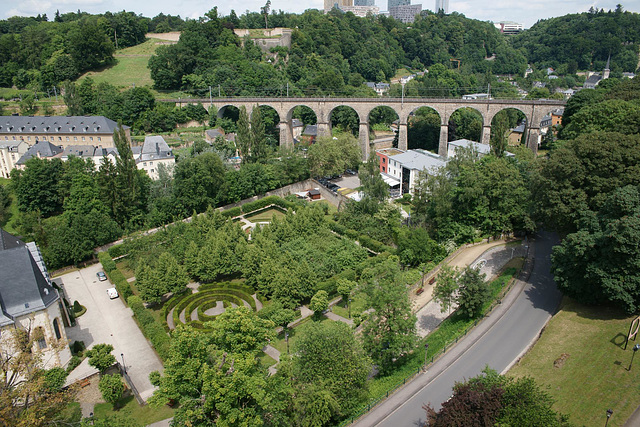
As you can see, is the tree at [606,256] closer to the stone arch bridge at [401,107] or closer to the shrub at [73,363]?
the shrub at [73,363]

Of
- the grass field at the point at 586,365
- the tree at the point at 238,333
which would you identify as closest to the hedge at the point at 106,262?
the tree at the point at 238,333

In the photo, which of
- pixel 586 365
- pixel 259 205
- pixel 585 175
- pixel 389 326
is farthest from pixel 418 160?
pixel 586 365

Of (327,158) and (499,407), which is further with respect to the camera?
(327,158)

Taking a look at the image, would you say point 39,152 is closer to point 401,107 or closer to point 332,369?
point 401,107

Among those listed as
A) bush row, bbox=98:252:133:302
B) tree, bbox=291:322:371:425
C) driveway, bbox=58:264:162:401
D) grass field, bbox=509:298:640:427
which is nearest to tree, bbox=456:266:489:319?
grass field, bbox=509:298:640:427

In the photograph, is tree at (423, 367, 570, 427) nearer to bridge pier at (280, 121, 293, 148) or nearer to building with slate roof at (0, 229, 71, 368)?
building with slate roof at (0, 229, 71, 368)

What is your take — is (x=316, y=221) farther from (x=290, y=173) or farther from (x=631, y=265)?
(x=631, y=265)
